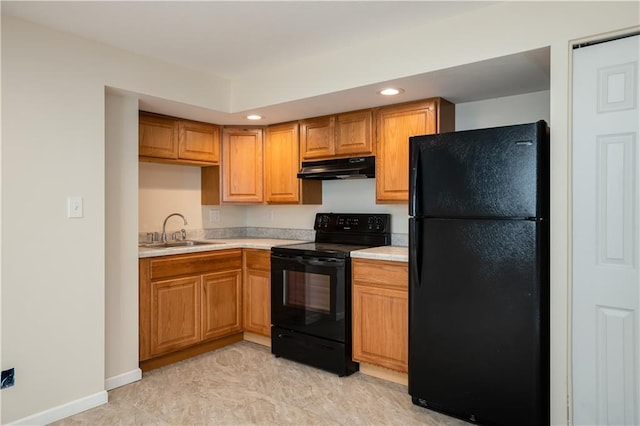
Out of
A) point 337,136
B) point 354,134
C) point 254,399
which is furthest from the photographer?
point 337,136

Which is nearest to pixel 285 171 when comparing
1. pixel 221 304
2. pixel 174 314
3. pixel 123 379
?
pixel 221 304

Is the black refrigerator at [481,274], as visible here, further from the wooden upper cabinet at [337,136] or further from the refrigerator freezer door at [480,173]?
the wooden upper cabinet at [337,136]

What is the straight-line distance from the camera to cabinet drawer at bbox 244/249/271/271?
12.1 ft

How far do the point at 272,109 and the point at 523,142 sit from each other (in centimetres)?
198

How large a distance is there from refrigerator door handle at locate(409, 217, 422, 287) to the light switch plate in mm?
2031

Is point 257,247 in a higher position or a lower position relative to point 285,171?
lower

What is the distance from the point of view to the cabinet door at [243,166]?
4.05 m

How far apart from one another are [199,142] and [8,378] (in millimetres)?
2256

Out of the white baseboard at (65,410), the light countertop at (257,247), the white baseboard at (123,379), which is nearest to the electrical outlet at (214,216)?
the light countertop at (257,247)

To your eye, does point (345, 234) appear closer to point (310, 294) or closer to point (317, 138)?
point (310, 294)

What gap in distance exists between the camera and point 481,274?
2279 millimetres

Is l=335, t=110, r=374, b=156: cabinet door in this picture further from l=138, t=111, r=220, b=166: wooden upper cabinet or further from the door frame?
the door frame

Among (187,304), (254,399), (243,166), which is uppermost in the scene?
(243,166)

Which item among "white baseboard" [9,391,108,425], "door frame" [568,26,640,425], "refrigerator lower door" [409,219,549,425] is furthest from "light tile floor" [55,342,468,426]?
"door frame" [568,26,640,425]
